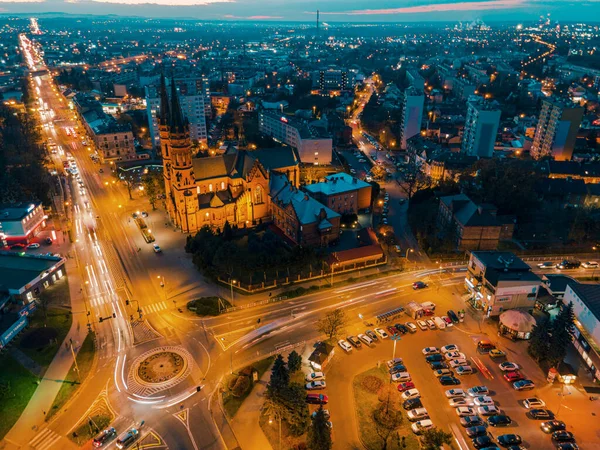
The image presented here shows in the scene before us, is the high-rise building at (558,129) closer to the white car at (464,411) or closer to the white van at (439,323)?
the white van at (439,323)

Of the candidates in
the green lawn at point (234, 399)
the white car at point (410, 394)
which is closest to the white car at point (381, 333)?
the white car at point (410, 394)

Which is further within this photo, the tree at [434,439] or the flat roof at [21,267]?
the flat roof at [21,267]

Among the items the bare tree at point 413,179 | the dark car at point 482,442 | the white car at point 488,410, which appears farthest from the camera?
the bare tree at point 413,179

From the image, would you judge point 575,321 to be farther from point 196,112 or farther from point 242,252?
point 196,112

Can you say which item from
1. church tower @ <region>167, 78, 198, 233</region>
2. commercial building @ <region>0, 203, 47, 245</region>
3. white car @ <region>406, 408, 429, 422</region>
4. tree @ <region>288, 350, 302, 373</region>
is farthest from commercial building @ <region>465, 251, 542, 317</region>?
commercial building @ <region>0, 203, 47, 245</region>

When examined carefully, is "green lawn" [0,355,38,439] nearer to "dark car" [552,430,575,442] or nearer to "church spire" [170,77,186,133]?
"church spire" [170,77,186,133]

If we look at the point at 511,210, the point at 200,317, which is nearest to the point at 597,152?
the point at 511,210
